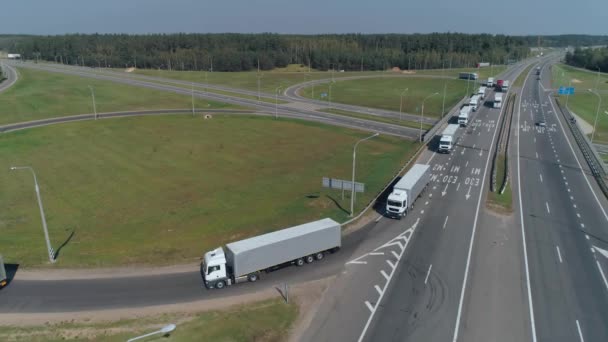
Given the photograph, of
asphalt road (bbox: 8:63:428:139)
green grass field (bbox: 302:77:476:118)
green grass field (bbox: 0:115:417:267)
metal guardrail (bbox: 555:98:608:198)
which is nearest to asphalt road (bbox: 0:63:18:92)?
asphalt road (bbox: 8:63:428:139)

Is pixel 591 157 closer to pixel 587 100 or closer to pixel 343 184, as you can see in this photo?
pixel 343 184

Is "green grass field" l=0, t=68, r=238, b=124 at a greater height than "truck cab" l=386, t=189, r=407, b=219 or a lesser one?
greater

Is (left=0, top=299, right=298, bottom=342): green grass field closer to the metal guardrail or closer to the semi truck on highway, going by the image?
the semi truck on highway

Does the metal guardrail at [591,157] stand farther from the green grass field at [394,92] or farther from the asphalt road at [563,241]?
the green grass field at [394,92]

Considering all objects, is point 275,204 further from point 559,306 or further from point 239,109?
point 239,109

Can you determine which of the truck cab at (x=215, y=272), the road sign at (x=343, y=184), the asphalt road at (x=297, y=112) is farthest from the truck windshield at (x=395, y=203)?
the asphalt road at (x=297, y=112)

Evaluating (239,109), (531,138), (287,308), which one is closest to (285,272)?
(287,308)

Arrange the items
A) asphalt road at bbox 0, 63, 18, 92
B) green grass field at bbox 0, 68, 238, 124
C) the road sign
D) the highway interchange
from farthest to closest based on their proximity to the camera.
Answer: asphalt road at bbox 0, 63, 18, 92
green grass field at bbox 0, 68, 238, 124
the road sign
the highway interchange
